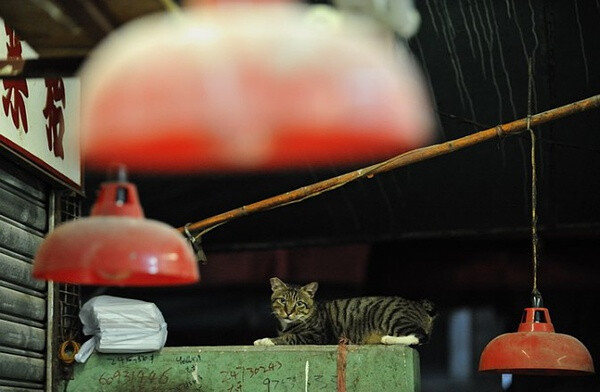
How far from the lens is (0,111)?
169 inches

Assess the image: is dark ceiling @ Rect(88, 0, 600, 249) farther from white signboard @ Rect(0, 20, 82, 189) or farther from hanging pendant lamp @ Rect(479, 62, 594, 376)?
hanging pendant lamp @ Rect(479, 62, 594, 376)

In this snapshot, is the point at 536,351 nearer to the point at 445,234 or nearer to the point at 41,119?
the point at 41,119

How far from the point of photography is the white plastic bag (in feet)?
18.4

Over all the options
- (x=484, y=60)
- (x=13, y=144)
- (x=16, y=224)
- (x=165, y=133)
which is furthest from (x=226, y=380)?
(x=165, y=133)

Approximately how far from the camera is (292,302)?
21.6 ft

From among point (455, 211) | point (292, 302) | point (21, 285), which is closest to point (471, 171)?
point (455, 211)

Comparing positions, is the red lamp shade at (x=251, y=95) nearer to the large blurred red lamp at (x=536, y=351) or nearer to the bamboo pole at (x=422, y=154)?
the large blurred red lamp at (x=536, y=351)

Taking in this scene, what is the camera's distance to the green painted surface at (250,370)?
544cm

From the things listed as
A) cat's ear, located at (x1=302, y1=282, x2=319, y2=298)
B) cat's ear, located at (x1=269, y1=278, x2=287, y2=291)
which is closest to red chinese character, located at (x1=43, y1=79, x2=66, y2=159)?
cat's ear, located at (x1=269, y1=278, x2=287, y2=291)

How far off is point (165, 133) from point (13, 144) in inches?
132

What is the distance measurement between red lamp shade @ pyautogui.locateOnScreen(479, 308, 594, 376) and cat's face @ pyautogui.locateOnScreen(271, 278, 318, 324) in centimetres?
253

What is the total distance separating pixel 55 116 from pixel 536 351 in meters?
2.81

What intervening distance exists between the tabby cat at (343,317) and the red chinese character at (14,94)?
2445mm

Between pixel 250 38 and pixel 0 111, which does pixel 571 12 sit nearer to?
pixel 0 111
